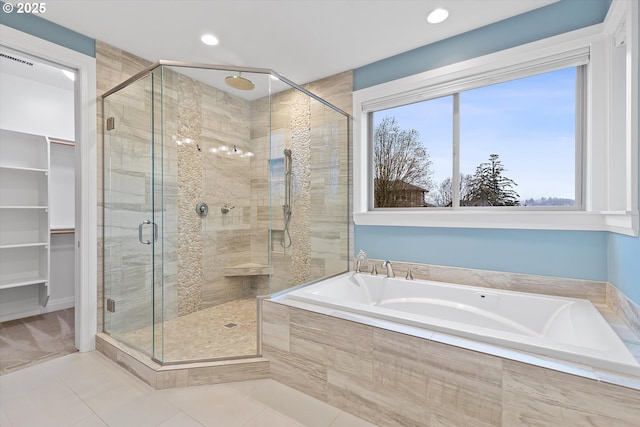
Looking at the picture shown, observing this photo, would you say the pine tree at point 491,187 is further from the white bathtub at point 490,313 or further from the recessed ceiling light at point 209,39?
the recessed ceiling light at point 209,39

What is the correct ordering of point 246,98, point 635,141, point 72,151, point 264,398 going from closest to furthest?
point 635,141, point 264,398, point 246,98, point 72,151

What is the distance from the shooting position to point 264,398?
5.78ft

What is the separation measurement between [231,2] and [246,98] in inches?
37.4

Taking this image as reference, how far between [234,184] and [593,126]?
3021mm

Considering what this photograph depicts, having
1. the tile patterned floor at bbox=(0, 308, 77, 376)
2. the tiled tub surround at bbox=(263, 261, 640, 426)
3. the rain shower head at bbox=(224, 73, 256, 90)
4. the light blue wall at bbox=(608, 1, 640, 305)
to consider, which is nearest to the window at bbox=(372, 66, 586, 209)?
the light blue wall at bbox=(608, 1, 640, 305)

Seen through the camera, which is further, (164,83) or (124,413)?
(164,83)

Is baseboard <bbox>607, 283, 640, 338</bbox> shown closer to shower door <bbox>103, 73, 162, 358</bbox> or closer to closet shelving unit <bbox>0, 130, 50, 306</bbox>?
shower door <bbox>103, 73, 162, 358</bbox>

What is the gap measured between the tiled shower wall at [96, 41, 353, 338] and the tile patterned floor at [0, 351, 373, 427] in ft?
1.65

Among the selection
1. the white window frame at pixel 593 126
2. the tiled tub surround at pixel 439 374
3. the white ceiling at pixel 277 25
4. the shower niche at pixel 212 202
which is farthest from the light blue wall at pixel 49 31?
the white window frame at pixel 593 126

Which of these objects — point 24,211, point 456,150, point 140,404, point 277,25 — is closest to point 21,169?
point 24,211

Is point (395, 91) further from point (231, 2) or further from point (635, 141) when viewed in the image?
point (635, 141)

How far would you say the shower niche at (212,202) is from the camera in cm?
224

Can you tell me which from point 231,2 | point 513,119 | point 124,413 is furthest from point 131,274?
point 513,119

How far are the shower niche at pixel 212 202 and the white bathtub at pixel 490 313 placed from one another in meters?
0.38
